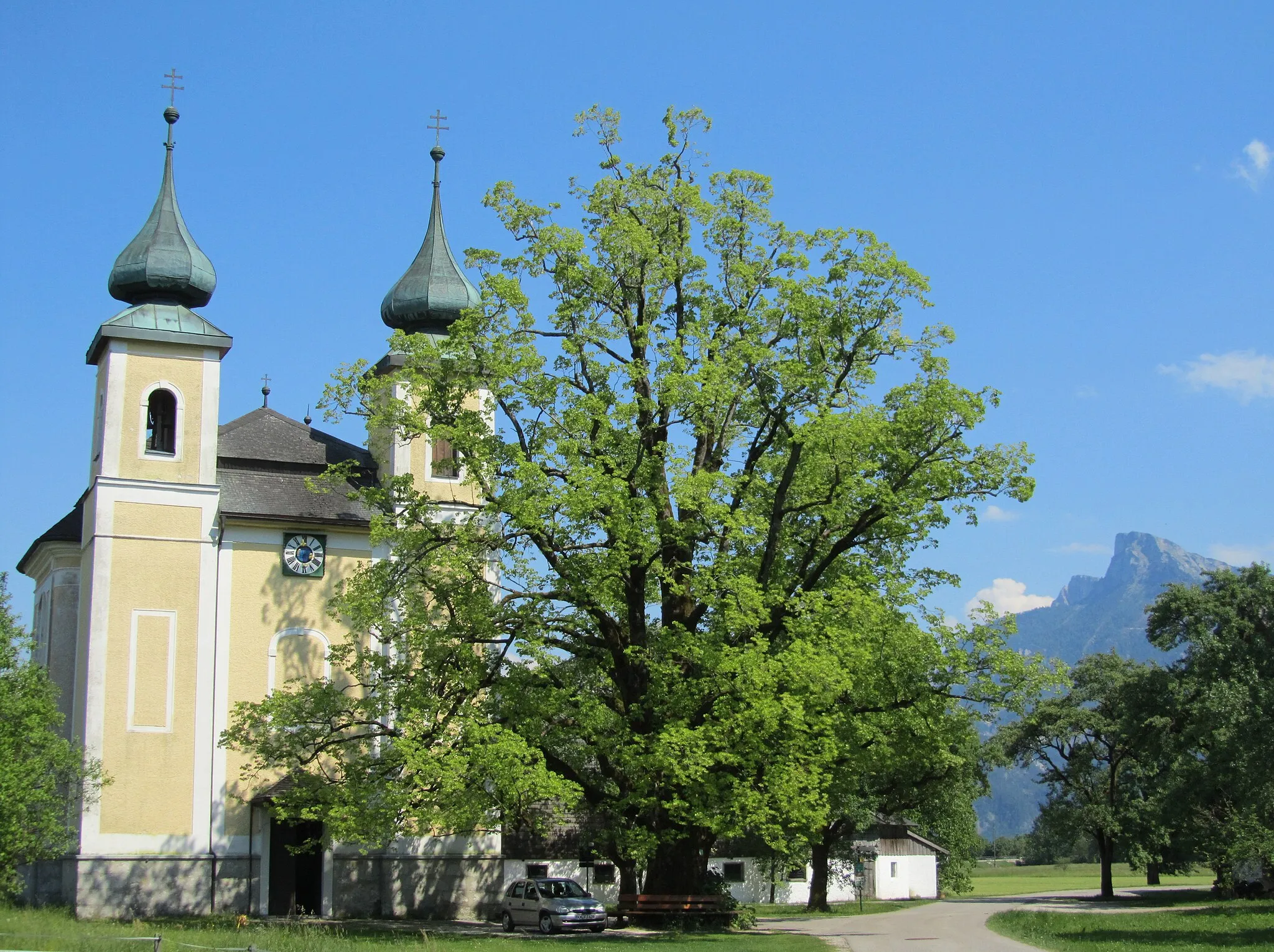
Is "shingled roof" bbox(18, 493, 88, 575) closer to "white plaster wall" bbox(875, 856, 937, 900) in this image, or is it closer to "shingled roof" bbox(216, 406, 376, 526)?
"shingled roof" bbox(216, 406, 376, 526)

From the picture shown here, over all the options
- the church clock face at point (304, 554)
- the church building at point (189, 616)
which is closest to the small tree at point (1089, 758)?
the church building at point (189, 616)

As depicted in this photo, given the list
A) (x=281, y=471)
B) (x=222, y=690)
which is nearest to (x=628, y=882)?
(x=222, y=690)

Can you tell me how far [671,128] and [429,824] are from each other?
14.0 meters

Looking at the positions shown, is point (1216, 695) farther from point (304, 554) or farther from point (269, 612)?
point (269, 612)

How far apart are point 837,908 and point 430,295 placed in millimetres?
25229

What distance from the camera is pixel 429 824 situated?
23.4 meters

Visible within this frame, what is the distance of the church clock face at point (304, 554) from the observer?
107 ft

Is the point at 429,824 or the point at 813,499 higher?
the point at 813,499

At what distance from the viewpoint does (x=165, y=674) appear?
30.9m

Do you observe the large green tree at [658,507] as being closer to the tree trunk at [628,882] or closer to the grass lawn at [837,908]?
the tree trunk at [628,882]

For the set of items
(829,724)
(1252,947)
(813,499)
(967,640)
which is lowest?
(1252,947)

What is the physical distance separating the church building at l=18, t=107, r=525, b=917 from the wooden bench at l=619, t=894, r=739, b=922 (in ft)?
24.8

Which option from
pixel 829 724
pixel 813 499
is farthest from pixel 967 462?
pixel 829 724

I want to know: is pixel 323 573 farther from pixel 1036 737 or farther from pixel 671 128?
pixel 1036 737
